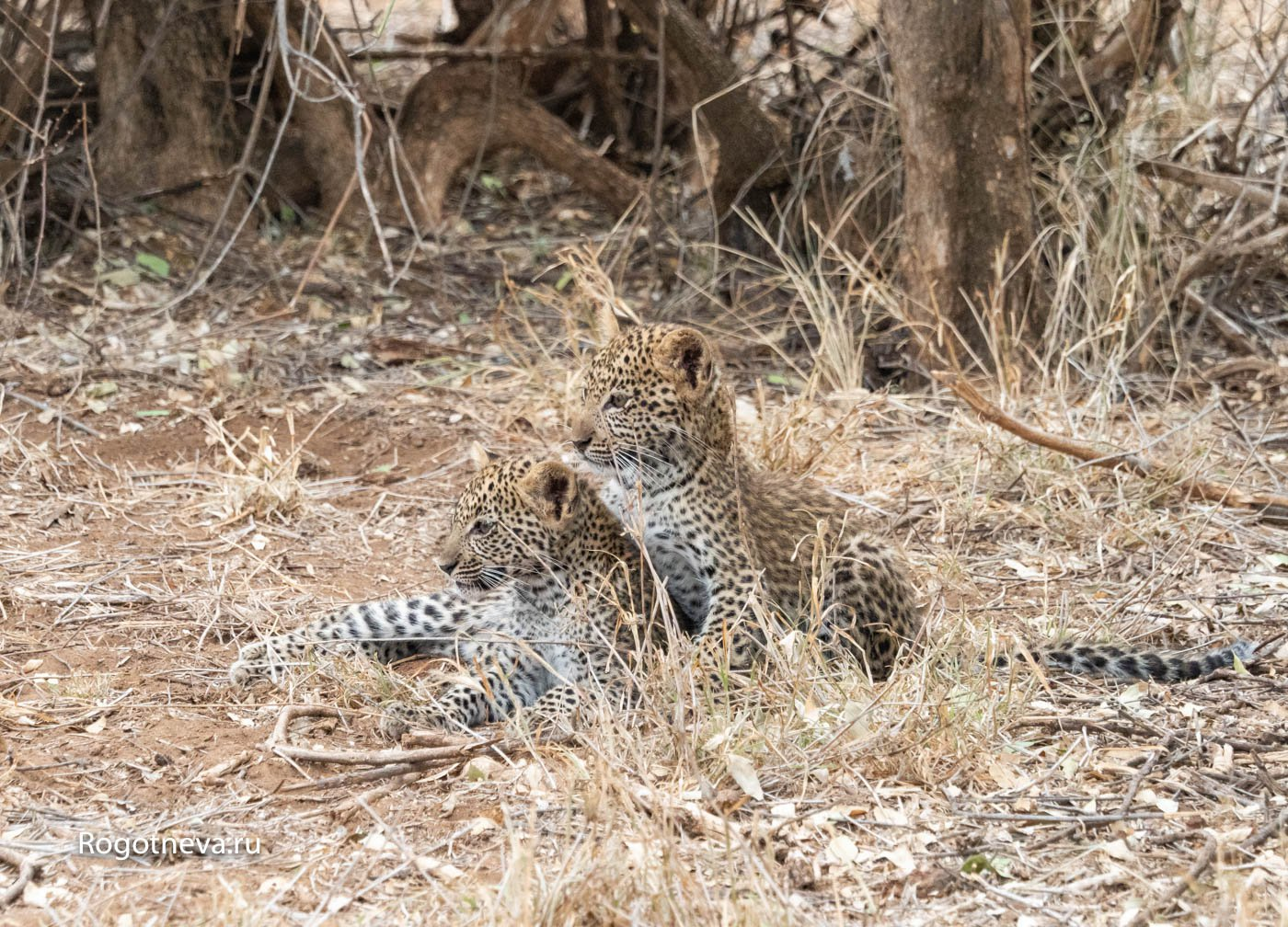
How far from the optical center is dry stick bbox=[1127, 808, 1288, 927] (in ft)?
11.5

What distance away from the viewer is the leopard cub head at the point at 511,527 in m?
5.00

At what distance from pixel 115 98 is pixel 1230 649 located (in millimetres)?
7331

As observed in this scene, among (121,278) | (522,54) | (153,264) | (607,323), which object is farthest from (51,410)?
(522,54)

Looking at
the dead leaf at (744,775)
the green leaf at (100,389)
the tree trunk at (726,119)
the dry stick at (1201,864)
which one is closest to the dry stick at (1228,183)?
the tree trunk at (726,119)

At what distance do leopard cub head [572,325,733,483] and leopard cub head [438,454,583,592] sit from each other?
261mm

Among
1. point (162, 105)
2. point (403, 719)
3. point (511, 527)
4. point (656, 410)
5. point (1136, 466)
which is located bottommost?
point (403, 719)

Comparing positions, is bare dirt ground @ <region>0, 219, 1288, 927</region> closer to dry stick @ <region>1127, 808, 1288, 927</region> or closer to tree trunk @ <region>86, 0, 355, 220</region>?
dry stick @ <region>1127, 808, 1288, 927</region>

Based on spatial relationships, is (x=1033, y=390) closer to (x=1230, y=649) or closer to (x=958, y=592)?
(x=958, y=592)

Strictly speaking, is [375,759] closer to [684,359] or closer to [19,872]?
[19,872]

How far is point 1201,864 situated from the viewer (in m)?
3.65

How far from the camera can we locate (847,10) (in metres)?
9.91

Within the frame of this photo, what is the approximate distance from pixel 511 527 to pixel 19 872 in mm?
1879

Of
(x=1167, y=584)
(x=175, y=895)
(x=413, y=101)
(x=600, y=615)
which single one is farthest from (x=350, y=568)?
(x=413, y=101)

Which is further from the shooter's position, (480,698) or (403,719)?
(480,698)
